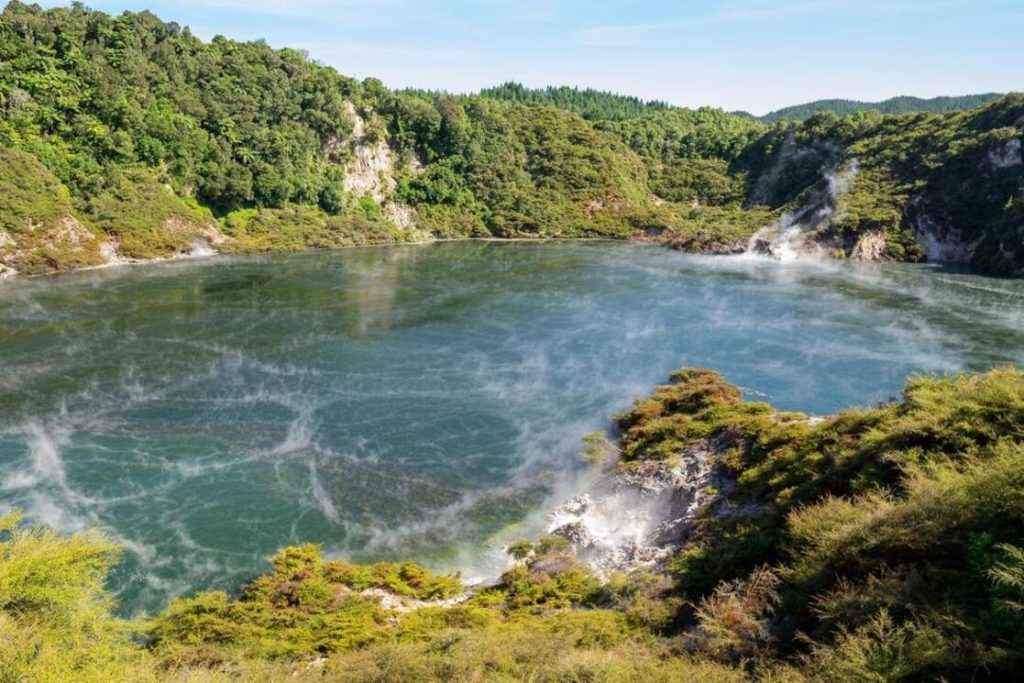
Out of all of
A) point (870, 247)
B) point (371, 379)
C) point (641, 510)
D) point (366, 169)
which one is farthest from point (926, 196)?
point (641, 510)

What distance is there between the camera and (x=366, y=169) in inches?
4461

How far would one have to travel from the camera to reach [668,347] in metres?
48.2

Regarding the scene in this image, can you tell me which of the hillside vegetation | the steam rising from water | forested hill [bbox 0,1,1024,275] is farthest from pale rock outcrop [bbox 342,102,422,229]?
the hillside vegetation

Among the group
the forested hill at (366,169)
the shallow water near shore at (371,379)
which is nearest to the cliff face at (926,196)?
the forested hill at (366,169)

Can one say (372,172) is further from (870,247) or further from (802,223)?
(870,247)

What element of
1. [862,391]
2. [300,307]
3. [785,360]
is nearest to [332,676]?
[862,391]

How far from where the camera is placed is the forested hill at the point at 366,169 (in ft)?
261

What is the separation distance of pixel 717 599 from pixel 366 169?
352 ft

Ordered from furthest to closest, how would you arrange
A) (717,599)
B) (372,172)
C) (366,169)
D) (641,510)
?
(372,172) → (366,169) → (641,510) → (717,599)

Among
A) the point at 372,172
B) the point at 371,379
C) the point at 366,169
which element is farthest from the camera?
the point at 372,172

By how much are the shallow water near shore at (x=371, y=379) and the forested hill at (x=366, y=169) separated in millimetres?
13318

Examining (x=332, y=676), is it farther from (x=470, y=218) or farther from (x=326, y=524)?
(x=470, y=218)

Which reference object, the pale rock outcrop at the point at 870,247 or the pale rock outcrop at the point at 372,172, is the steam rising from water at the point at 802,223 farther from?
the pale rock outcrop at the point at 372,172

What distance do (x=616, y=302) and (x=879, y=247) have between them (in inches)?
1947
